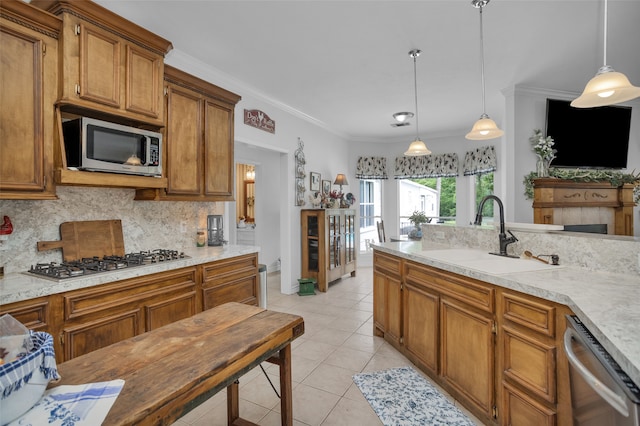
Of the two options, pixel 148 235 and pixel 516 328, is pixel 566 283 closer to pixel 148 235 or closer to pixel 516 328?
pixel 516 328

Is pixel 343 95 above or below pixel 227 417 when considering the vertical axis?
above

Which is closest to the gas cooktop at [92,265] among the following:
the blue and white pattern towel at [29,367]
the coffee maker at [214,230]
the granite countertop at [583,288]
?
the coffee maker at [214,230]

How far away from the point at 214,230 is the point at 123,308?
52.7 inches

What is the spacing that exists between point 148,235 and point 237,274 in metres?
0.86

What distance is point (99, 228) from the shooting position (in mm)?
2484

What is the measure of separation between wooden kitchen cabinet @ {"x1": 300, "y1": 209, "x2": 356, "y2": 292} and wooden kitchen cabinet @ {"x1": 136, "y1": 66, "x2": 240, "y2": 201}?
73.9 inches

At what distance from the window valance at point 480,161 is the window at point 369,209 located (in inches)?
70.3

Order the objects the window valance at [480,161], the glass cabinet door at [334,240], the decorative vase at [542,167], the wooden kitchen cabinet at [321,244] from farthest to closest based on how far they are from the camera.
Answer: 1. the window valance at [480,161]
2. the glass cabinet door at [334,240]
3. the wooden kitchen cabinet at [321,244]
4. the decorative vase at [542,167]

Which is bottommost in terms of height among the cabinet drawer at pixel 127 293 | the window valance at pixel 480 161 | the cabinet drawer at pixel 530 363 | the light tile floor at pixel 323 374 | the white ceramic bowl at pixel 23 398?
the light tile floor at pixel 323 374

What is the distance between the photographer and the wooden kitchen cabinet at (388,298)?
2732mm

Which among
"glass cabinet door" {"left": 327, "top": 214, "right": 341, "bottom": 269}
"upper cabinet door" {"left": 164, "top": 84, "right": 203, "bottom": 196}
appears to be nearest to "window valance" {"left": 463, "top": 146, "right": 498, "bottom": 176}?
"glass cabinet door" {"left": 327, "top": 214, "right": 341, "bottom": 269}

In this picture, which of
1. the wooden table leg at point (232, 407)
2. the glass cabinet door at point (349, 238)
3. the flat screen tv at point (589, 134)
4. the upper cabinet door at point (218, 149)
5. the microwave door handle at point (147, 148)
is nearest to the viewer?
the wooden table leg at point (232, 407)

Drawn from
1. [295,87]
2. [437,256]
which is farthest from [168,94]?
[437,256]

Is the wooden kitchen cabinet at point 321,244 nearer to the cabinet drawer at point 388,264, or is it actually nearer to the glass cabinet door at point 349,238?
the glass cabinet door at point 349,238
